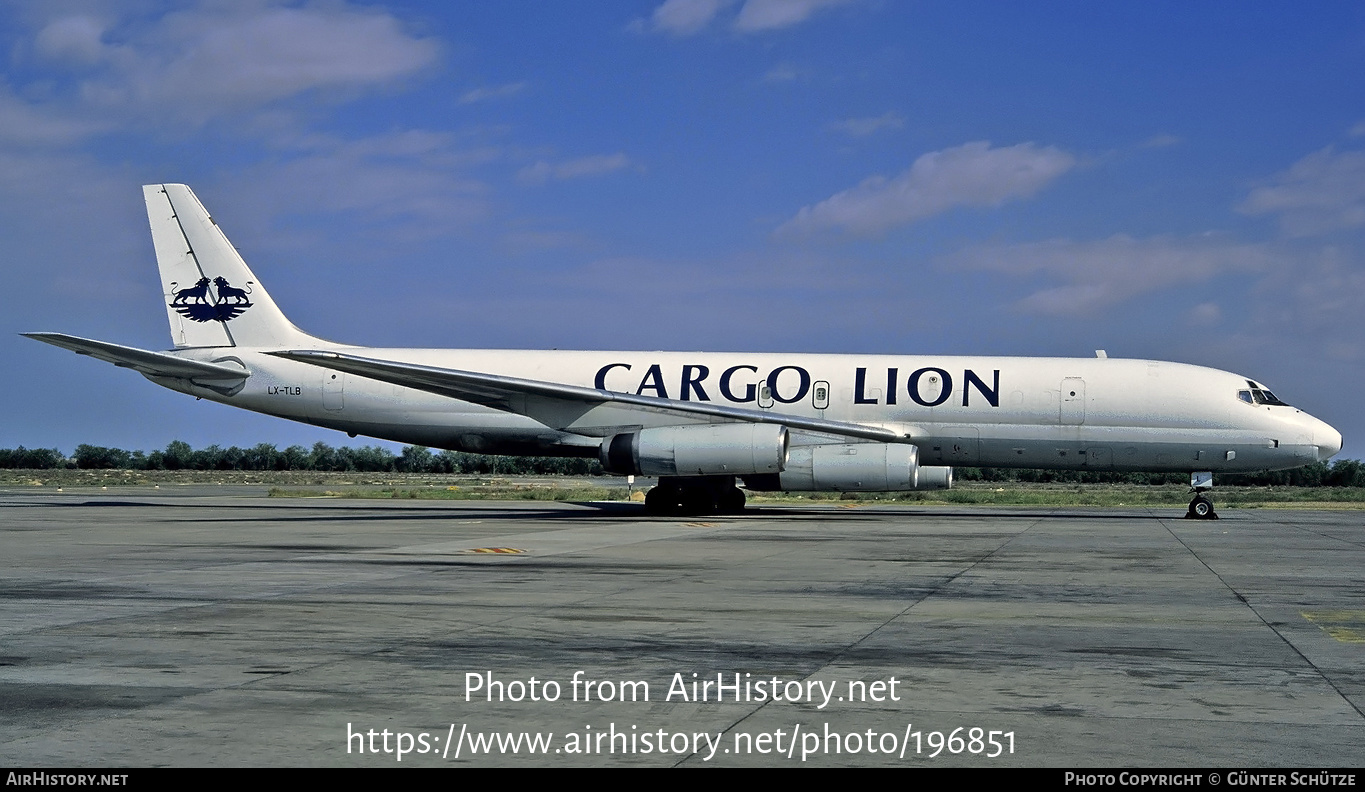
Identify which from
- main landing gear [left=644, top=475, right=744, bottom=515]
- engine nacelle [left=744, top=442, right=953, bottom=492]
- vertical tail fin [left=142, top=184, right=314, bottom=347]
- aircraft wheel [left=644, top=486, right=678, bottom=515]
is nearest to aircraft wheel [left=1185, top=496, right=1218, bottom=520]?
engine nacelle [left=744, top=442, right=953, bottom=492]


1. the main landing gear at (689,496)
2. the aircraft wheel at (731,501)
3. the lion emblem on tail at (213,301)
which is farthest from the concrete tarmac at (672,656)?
the lion emblem on tail at (213,301)

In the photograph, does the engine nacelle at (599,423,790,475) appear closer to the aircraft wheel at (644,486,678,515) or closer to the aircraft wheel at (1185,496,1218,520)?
the aircraft wheel at (644,486,678,515)

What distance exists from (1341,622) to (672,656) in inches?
230

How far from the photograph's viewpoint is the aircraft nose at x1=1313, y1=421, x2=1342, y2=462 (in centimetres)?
2670

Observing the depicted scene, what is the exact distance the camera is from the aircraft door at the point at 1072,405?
1057 inches

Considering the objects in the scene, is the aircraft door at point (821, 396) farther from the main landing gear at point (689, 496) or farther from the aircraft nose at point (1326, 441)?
the aircraft nose at point (1326, 441)

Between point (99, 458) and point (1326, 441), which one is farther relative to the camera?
point (99, 458)

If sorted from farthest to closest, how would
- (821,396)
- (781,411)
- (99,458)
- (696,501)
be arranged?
(99,458)
(696,501)
(781,411)
(821,396)

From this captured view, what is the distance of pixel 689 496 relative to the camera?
91.5 feet

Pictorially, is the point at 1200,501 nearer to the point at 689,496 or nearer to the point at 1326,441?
the point at 1326,441

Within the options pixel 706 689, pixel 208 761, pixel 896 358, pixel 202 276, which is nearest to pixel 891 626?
pixel 706 689

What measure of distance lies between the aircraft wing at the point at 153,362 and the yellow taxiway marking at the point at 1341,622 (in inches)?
939

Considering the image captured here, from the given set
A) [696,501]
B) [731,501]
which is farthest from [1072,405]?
[696,501]

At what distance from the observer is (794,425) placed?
26375mm
